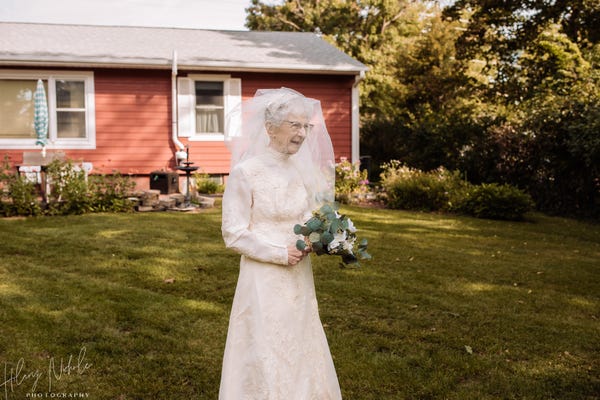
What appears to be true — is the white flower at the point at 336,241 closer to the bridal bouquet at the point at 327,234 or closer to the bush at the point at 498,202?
the bridal bouquet at the point at 327,234

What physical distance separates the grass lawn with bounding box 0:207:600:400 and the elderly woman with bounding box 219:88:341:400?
1065mm

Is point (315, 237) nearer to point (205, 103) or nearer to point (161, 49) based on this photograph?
point (205, 103)

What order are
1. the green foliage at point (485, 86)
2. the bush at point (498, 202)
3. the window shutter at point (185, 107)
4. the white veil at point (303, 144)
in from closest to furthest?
the white veil at point (303, 144) < the bush at point (498, 202) < the green foliage at point (485, 86) < the window shutter at point (185, 107)

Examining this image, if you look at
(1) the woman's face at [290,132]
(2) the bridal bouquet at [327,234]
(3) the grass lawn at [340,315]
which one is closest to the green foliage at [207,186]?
(3) the grass lawn at [340,315]

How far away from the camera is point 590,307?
18.1 ft

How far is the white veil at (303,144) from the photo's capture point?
2.87m

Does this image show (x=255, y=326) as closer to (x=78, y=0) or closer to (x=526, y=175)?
(x=526, y=175)

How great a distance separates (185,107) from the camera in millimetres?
14609

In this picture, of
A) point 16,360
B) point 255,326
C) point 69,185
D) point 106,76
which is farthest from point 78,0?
point 255,326

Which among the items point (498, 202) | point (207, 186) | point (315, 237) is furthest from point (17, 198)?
point (498, 202)

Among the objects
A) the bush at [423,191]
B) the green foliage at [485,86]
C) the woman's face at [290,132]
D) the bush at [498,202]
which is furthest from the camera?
the green foliage at [485,86]

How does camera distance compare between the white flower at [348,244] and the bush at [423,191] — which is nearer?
the white flower at [348,244]

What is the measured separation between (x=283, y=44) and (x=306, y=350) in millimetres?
15010

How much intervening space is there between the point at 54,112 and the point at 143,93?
2227 mm
